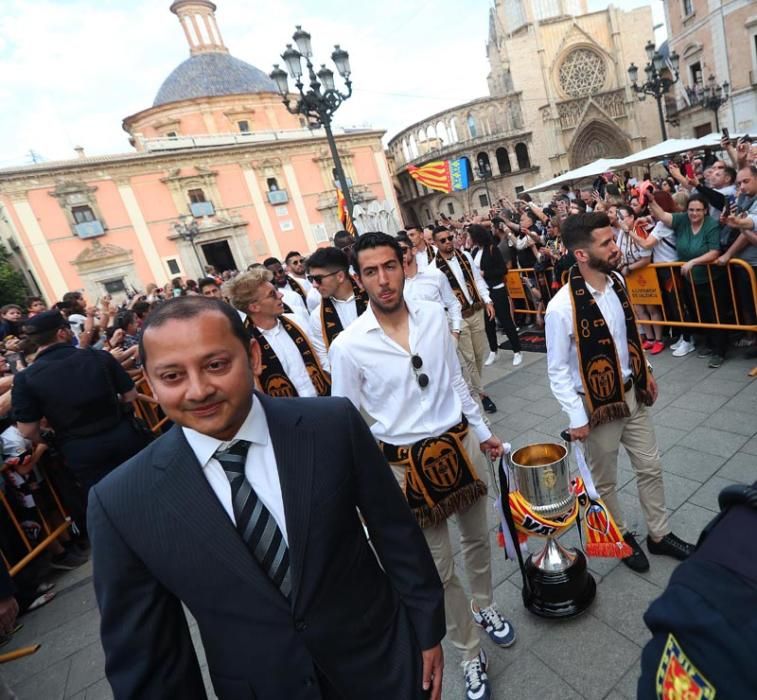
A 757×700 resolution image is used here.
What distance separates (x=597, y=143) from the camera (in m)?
46.3

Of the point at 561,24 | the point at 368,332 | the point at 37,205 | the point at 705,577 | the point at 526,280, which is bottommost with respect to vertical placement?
the point at 526,280

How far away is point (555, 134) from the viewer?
44312 millimetres

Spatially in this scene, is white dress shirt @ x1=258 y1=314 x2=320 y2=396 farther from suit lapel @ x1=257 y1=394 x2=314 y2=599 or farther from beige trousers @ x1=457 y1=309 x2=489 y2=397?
suit lapel @ x1=257 y1=394 x2=314 y2=599

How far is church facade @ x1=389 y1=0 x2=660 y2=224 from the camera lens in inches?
1730

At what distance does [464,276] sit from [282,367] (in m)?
2.80

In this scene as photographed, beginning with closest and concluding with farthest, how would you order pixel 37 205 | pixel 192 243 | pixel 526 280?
pixel 526 280 < pixel 37 205 < pixel 192 243

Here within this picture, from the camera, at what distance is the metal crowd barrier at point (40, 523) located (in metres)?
3.98

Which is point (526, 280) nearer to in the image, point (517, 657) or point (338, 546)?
point (517, 657)

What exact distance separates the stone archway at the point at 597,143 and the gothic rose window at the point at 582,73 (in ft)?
11.6

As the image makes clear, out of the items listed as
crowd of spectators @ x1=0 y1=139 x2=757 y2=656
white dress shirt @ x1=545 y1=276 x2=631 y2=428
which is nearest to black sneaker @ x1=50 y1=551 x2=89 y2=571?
crowd of spectators @ x1=0 y1=139 x2=757 y2=656

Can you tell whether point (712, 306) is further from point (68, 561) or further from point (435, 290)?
point (68, 561)

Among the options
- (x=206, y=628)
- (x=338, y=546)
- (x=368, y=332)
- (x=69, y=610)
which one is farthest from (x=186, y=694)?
(x=69, y=610)

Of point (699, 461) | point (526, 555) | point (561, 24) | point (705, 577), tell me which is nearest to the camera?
point (705, 577)

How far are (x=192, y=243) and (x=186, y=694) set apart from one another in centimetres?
3111
